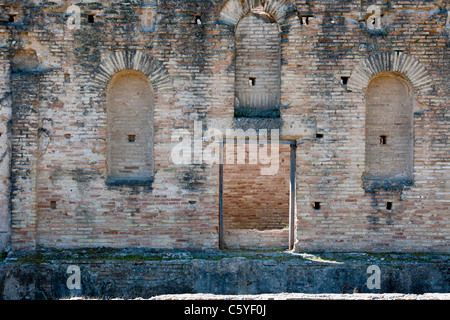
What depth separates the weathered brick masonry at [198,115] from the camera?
27.7 feet

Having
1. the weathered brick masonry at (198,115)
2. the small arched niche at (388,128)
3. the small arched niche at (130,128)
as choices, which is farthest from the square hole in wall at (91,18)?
the small arched niche at (388,128)

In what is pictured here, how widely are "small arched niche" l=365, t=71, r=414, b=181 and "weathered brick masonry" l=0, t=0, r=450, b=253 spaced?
21 centimetres

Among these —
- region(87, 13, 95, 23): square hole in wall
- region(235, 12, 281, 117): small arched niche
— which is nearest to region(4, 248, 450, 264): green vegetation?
region(235, 12, 281, 117): small arched niche

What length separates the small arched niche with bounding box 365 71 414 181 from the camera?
8758mm

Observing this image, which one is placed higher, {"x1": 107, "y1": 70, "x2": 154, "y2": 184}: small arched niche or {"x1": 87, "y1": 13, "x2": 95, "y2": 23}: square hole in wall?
{"x1": 87, "y1": 13, "x2": 95, "y2": 23}: square hole in wall

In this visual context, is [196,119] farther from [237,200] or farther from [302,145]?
[237,200]

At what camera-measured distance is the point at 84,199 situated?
852 cm

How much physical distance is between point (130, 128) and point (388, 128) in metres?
4.88

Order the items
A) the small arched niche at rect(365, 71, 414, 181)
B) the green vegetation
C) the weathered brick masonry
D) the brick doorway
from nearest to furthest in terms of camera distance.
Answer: the green vegetation → the weathered brick masonry → the small arched niche at rect(365, 71, 414, 181) → the brick doorway

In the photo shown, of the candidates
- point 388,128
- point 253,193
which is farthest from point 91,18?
point 253,193

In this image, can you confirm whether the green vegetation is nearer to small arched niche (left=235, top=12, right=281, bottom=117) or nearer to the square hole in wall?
small arched niche (left=235, top=12, right=281, bottom=117)

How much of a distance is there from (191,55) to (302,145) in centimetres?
261

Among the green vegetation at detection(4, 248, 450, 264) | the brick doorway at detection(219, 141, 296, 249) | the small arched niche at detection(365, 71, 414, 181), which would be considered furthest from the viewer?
the brick doorway at detection(219, 141, 296, 249)

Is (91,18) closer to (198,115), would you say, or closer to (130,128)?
(130,128)
